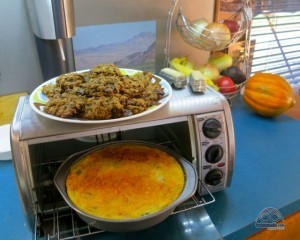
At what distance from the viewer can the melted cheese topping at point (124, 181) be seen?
52 cm

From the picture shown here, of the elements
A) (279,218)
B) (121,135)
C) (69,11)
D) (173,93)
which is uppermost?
(69,11)

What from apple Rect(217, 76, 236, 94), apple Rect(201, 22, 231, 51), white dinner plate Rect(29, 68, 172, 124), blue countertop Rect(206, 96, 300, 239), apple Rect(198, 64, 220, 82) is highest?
apple Rect(201, 22, 231, 51)

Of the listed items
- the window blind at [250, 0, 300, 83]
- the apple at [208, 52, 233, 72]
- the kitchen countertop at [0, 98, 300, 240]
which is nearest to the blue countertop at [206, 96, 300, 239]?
the kitchen countertop at [0, 98, 300, 240]

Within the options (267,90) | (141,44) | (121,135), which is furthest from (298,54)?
(121,135)

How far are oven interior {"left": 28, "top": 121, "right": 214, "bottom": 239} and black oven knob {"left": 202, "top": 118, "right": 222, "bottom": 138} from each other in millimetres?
39

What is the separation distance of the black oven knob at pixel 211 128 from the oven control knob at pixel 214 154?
0.03m

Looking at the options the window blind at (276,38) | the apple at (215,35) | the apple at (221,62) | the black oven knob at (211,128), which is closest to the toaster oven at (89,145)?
the black oven knob at (211,128)

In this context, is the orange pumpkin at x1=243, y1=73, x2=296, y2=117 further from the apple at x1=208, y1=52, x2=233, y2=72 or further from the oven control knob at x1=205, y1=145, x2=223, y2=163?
the oven control knob at x1=205, y1=145, x2=223, y2=163

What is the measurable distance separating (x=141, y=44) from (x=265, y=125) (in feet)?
1.67

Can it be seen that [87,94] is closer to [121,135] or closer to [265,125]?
[121,135]

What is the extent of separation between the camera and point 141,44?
102cm

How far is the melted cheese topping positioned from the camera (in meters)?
0.52

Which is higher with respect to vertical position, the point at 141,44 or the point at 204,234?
the point at 141,44

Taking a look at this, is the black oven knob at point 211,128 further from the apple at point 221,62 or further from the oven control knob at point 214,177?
the apple at point 221,62
